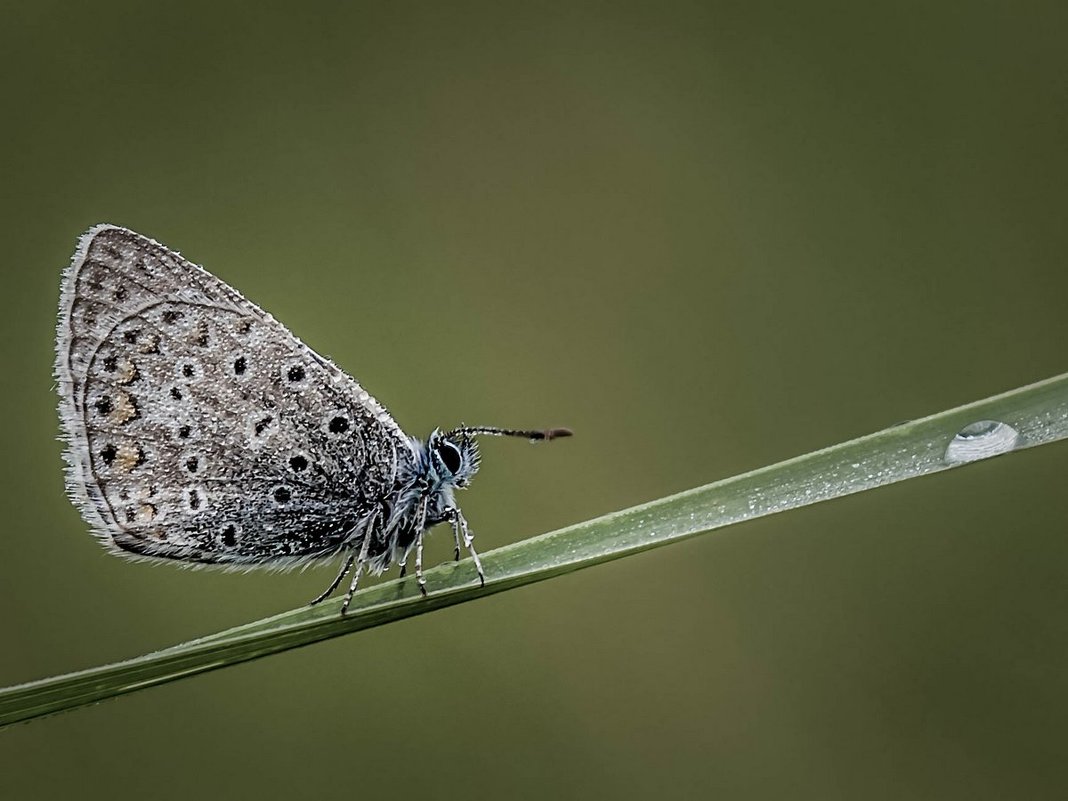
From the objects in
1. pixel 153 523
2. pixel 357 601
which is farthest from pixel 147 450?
pixel 357 601

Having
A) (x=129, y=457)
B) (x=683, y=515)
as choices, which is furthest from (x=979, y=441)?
(x=129, y=457)

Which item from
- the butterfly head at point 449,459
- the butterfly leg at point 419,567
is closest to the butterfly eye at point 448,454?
the butterfly head at point 449,459

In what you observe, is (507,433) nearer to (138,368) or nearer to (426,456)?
(426,456)

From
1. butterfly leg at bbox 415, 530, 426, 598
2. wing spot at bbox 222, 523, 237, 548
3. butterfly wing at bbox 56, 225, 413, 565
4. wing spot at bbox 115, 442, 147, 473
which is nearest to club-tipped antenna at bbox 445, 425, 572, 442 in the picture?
butterfly wing at bbox 56, 225, 413, 565

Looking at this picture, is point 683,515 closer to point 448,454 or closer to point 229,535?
point 448,454

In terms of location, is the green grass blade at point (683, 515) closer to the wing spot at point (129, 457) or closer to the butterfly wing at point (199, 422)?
the butterfly wing at point (199, 422)

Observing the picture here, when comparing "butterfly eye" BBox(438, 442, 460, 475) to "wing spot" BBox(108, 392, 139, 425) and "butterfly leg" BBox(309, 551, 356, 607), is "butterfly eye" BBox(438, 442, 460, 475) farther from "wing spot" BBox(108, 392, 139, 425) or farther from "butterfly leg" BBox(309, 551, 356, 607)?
"wing spot" BBox(108, 392, 139, 425)

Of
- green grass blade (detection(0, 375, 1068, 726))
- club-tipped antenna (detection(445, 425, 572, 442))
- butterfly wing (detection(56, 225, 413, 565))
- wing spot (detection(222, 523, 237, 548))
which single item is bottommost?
green grass blade (detection(0, 375, 1068, 726))
